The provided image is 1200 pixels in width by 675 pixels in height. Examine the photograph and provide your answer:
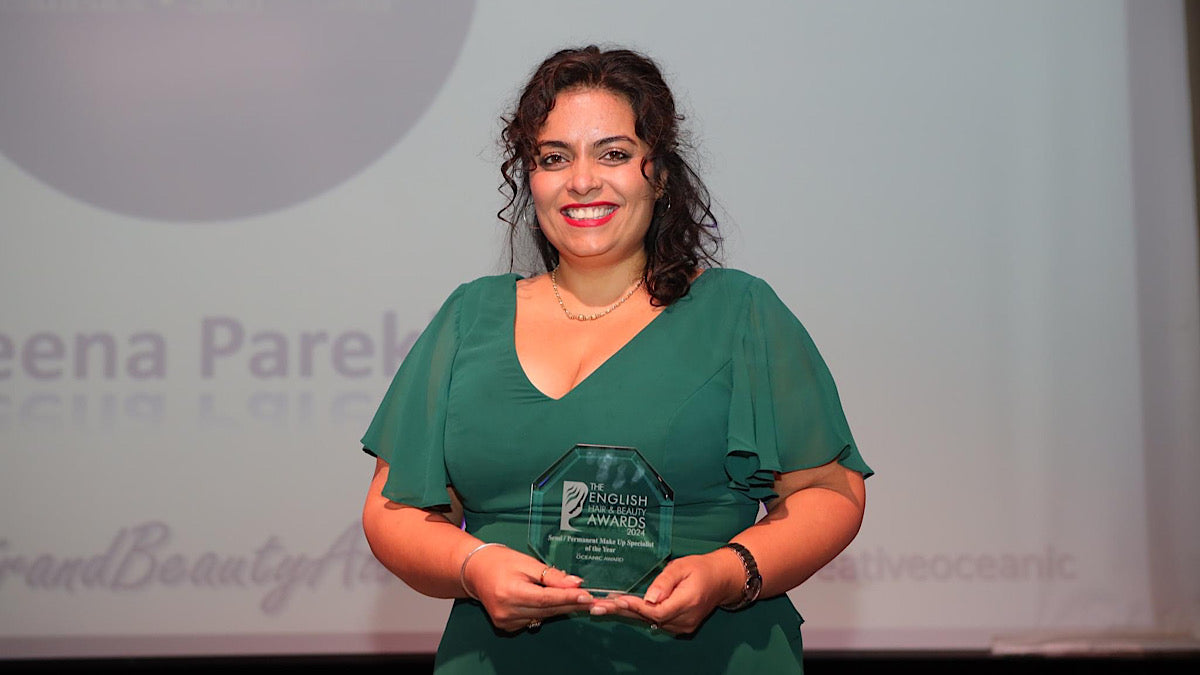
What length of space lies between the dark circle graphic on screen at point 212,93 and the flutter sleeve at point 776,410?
180cm

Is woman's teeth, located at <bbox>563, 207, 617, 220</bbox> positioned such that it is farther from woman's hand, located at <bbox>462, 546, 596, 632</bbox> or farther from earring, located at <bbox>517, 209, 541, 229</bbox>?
woman's hand, located at <bbox>462, 546, 596, 632</bbox>

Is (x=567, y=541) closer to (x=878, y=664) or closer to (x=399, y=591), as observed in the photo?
(x=399, y=591)

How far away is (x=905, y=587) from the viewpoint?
2924 millimetres

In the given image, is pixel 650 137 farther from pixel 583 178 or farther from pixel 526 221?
pixel 526 221

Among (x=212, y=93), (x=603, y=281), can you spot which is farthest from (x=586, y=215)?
(x=212, y=93)

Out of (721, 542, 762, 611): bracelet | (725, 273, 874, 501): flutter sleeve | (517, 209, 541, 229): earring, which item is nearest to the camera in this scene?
(721, 542, 762, 611): bracelet

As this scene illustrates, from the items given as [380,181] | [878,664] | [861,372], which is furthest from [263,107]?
[878,664]

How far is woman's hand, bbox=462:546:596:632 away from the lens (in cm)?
111

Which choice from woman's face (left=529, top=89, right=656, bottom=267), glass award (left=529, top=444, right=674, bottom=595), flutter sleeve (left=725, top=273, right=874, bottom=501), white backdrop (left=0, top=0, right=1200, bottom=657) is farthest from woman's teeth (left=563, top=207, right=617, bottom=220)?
white backdrop (left=0, top=0, right=1200, bottom=657)

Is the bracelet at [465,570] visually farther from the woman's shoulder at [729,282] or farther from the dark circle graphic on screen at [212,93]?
the dark circle graphic on screen at [212,93]

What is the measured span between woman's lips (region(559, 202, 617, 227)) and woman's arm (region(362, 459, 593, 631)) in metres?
0.38

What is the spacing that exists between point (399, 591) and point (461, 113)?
125cm

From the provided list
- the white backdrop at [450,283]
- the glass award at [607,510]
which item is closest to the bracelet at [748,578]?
the glass award at [607,510]

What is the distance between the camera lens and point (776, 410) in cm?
136
